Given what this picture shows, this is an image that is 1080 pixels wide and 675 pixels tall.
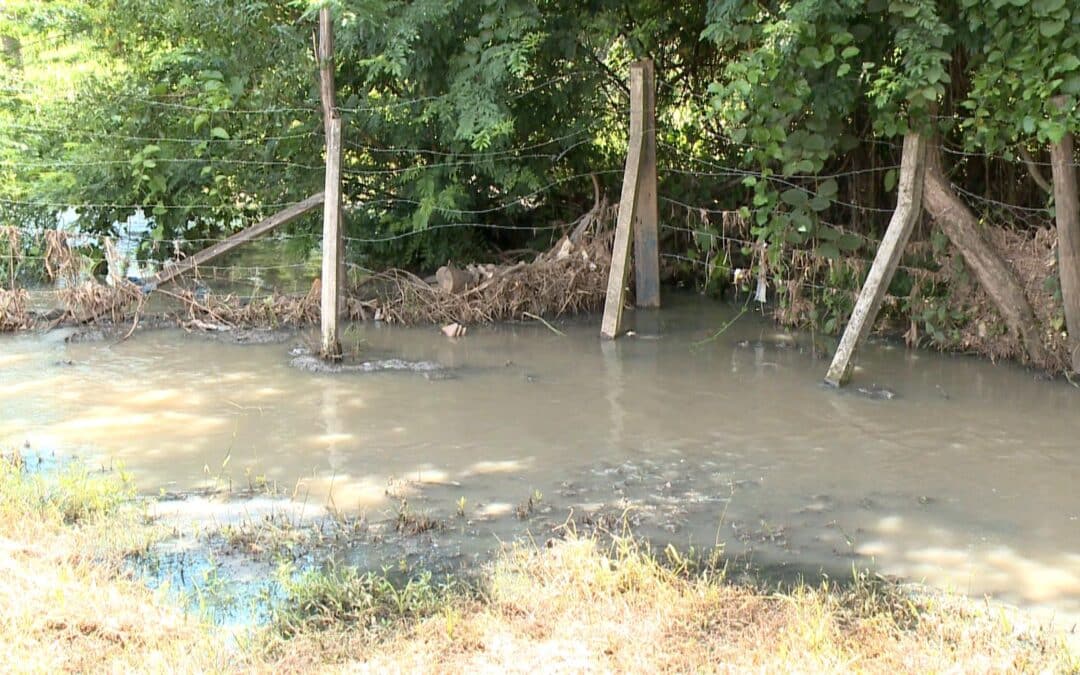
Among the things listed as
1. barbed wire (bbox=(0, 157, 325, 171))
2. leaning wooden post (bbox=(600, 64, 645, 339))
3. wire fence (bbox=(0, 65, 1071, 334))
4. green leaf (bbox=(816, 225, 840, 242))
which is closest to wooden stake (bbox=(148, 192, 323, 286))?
wire fence (bbox=(0, 65, 1071, 334))

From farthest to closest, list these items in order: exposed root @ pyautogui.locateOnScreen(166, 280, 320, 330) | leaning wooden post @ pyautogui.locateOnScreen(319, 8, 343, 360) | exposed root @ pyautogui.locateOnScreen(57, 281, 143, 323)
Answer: exposed root @ pyautogui.locateOnScreen(166, 280, 320, 330), exposed root @ pyautogui.locateOnScreen(57, 281, 143, 323), leaning wooden post @ pyautogui.locateOnScreen(319, 8, 343, 360)

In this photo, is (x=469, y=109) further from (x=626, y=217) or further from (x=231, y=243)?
(x=231, y=243)

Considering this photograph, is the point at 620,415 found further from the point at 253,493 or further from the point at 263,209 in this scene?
the point at 263,209

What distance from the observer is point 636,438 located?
7.80 metres

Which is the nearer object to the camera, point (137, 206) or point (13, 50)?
point (137, 206)

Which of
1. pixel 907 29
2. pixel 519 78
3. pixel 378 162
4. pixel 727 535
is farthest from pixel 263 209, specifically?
pixel 727 535

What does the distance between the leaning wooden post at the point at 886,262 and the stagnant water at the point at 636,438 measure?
0.32 metres

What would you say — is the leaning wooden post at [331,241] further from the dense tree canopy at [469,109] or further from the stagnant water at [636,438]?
the dense tree canopy at [469,109]

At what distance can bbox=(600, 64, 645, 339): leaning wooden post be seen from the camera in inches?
429

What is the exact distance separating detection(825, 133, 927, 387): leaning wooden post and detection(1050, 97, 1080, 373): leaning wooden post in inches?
41.2

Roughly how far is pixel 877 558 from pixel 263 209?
30.3 feet

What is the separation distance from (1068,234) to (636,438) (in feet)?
13.0

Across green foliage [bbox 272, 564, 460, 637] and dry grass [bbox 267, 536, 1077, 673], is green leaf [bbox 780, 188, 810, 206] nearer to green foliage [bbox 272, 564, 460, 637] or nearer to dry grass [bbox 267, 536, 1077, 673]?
dry grass [bbox 267, 536, 1077, 673]

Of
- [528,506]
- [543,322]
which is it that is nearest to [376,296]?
[543,322]
